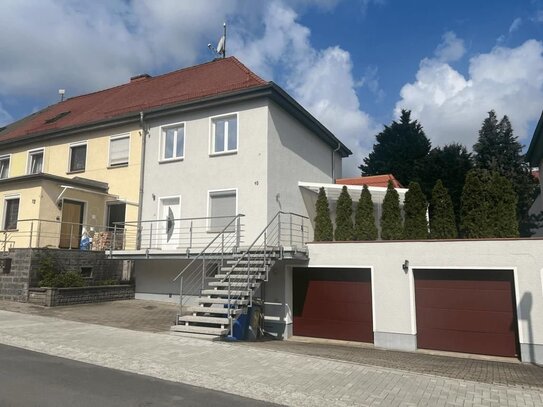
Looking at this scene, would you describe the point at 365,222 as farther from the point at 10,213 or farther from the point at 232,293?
the point at 10,213

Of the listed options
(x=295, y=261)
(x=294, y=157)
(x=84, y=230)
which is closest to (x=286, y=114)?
(x=294, y=157)

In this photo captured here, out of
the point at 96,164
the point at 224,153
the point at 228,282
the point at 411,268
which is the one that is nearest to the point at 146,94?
the point at 96,164

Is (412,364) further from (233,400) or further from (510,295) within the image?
(233,400)

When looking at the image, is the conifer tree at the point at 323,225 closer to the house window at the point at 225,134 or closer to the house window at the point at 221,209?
the house window at the point at 221,209

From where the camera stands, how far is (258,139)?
15258 millimetres

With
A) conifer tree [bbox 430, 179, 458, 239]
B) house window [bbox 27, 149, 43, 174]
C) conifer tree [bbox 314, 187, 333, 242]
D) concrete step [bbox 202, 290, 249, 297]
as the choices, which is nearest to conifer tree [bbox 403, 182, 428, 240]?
conifer tree [bbox 430, 179, 458, 239]

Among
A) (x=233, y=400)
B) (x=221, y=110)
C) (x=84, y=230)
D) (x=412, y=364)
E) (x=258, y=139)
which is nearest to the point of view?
(x=233, y=400)

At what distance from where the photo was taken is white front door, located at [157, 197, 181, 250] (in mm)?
16531

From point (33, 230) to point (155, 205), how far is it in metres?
4.54

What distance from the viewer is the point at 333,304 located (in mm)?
13195

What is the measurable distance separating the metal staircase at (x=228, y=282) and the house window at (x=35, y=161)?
1051cm

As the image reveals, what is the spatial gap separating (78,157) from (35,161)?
3.00 metres

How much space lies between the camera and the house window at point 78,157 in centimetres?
1978

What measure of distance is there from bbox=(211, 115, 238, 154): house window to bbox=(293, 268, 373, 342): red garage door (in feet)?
17.4
